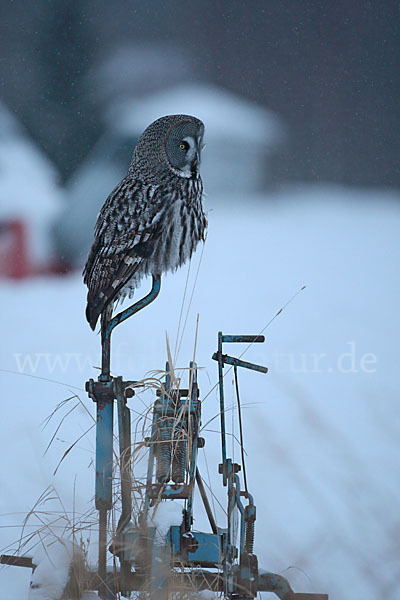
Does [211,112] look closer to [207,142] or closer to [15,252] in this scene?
[207,142]

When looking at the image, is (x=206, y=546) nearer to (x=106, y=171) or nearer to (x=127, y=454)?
(x=127, y=454)

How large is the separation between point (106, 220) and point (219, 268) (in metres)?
0.46

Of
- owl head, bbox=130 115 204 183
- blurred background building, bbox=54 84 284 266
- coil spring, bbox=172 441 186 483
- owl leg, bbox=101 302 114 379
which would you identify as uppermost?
blurred background building, bbox=54 84 284 266

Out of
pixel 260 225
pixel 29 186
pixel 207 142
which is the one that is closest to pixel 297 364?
pixel 260 225

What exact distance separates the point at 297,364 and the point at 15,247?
94cm

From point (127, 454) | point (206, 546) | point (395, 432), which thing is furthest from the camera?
point (395, 432)

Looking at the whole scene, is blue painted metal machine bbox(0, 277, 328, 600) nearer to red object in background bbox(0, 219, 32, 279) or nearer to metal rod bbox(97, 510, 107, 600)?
metal rod bbox(97, 510, 107, 600)

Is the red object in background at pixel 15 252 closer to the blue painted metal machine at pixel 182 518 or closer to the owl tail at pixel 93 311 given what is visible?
the owl tail at pixel 93 311

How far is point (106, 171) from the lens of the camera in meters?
2.00

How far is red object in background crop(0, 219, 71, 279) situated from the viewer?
2.04 meters

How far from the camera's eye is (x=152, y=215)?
164 centimetres

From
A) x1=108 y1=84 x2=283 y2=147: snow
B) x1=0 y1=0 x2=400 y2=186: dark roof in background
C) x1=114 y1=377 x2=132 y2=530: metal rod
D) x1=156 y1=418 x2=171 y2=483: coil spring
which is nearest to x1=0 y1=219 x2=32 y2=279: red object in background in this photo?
x1=0 y1=0 x2=400 y2=186: dark roof in background

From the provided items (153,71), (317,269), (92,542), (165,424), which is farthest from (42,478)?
(153,71)

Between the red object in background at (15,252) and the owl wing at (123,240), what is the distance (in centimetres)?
45
